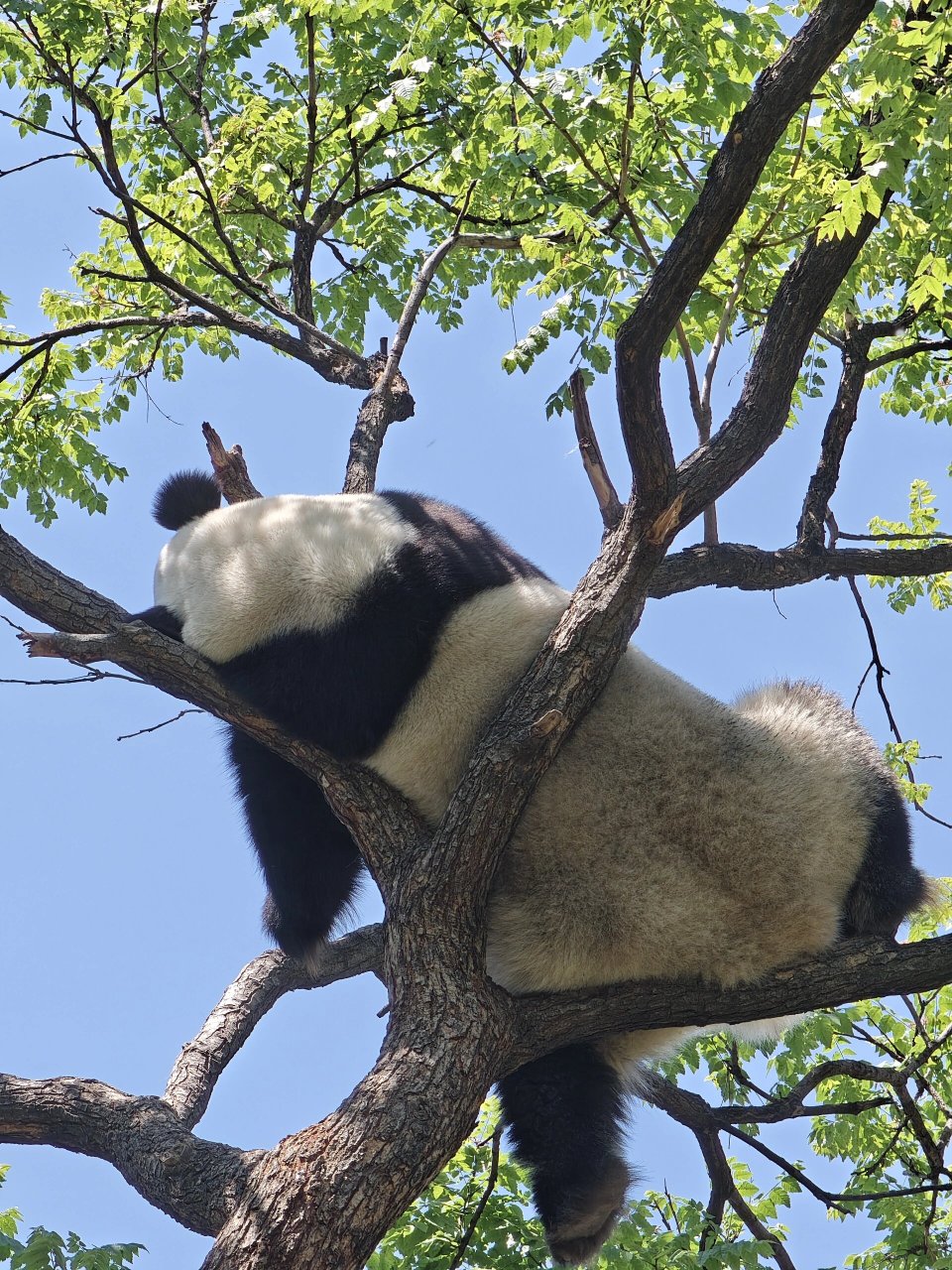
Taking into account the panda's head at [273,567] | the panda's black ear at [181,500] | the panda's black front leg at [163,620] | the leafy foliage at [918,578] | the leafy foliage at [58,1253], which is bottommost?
the leafy foliage at [58,1253]

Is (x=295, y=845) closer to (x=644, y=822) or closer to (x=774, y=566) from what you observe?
(x=644, y=822)

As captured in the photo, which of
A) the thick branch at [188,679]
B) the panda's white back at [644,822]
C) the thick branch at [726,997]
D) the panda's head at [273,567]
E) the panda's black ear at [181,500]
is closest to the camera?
the thick branch at [726,997]

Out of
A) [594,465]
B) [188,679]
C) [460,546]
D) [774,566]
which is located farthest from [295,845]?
[774,566]

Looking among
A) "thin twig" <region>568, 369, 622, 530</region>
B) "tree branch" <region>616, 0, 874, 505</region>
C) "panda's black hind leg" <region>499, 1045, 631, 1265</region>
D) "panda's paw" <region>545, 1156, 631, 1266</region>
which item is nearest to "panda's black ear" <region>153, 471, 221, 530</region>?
"thin twig" <region>568, 369, 622, 530</region>

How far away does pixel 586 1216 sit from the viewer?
169 inches

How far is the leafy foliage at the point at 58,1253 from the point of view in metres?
3.93

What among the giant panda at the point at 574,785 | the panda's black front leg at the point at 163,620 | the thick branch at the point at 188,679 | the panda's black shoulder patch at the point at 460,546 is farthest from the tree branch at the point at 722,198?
the panda's black front leg at the point at 163,620

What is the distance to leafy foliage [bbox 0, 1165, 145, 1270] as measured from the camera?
393 cm

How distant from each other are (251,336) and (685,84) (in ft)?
8.90

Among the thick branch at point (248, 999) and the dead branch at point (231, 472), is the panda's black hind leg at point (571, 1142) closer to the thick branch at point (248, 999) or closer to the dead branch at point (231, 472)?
the thick branch at point (248, 999)

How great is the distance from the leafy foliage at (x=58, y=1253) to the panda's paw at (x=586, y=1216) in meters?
1.55

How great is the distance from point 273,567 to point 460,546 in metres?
0.77

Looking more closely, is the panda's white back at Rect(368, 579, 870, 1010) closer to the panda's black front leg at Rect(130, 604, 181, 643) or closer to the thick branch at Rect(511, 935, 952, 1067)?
the thick branch at Rect(511, 935, 952, 1067)

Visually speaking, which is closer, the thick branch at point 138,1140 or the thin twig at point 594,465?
the thick branch at point 138,1140
